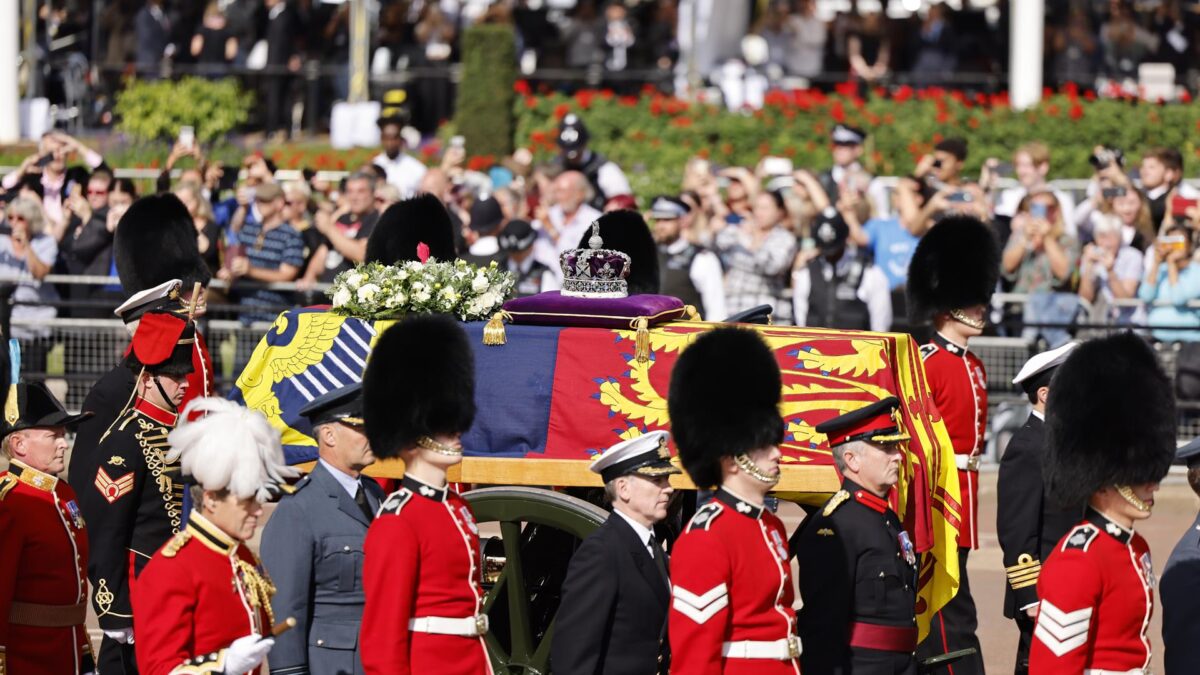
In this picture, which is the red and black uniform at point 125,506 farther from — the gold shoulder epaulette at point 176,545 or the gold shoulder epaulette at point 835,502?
the gold shoulder epaulette at point 835,502

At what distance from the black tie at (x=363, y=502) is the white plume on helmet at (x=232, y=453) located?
0.91m

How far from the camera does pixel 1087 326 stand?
1270 cm

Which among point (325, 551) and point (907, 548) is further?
point (907, 548)

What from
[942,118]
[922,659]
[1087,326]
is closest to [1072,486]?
[922,659]

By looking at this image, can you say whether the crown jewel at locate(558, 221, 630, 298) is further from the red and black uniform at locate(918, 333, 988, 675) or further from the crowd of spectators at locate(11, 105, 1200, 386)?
the crowd of spectators at locate(11, 105, 1200, 386)

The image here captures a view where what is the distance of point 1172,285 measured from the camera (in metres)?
13.2

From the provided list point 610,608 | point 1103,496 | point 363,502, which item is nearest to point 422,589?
point 610,608

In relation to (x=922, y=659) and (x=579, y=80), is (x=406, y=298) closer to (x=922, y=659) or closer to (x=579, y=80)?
(x=922, y=659)

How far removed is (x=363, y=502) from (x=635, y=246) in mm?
2676

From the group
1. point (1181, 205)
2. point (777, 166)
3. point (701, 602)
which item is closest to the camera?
point (701, 602)

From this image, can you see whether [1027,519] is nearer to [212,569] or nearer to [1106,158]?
[212,569]

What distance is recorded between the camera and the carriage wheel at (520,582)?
296 inches

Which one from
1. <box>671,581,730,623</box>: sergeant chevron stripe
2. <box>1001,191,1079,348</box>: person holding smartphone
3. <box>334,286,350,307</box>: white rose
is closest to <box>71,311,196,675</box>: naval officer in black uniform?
<box>334,286,350,307</box>: white rose

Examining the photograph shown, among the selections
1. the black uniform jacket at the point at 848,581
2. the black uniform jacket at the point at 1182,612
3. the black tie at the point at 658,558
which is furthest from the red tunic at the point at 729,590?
the black uniform jacket at the point at 1182,612
